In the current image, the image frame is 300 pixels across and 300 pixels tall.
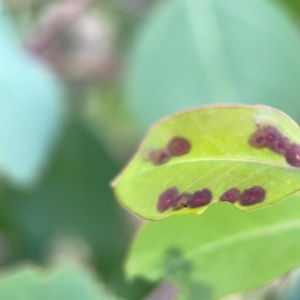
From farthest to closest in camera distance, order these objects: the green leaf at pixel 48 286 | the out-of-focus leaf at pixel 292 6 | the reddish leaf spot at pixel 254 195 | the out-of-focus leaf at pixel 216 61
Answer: the out-of-focus leaf at pixel 292 6 → the out-of-focus leaf at pixel 216 61 → the green leaf at pixel 48 286 → the reddish leaf spot at pixel 254 195

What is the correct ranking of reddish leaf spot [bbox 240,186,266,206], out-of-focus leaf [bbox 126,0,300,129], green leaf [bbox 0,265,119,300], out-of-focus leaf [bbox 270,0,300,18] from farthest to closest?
out-of-focus leaf [bbox 270,0,300,18] → out-of-focus leaf [bbox 126,0,300,129] → green leaf [bbox 0,265,119,300] → reddish leaf spot [bbox 240,186,266,206]

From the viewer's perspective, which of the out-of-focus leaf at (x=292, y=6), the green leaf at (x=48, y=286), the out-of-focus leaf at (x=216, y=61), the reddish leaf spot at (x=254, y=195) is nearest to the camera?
the reddish leaf spot at (x=254, y=195)

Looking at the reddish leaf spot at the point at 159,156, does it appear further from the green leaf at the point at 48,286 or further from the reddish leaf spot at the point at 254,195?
the green leaf at the point at 48,286

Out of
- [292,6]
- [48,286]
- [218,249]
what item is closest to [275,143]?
[218,249]

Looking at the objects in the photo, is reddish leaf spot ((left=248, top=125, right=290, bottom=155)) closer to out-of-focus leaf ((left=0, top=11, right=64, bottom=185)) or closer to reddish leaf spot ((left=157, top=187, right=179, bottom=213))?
reddish leaf spot ((left=157, top=187, right=179, bottom=213))

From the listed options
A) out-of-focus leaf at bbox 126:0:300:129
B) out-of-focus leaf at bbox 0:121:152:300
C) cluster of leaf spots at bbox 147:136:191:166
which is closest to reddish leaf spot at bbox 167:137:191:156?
cluster of leaf spots at bbox 147:136:191:166

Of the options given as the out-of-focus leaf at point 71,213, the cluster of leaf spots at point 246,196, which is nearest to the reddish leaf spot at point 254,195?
the cluster of leaf spots at point 246,196

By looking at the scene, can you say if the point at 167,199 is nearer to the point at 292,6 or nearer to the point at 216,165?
the point at 216,165
